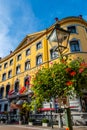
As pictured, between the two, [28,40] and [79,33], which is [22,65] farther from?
[79,33]

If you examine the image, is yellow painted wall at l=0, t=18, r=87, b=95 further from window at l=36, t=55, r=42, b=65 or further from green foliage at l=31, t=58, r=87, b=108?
green foliage at l=31, t=58, r=87, b=108

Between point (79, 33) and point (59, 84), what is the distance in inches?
759

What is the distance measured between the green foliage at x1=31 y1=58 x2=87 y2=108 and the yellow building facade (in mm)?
13524

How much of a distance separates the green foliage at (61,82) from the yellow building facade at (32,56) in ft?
44.4

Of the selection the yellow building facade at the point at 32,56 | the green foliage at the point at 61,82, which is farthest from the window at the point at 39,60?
the green foliage at the point at 61,82

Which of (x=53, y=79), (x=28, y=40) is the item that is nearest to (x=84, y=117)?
(x=53, y=79)

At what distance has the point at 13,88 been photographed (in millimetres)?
28672

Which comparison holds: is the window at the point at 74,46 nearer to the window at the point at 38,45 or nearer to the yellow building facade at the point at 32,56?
the yellow building facade at the point at 32,56

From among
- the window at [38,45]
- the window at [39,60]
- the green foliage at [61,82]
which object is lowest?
the green foliage at [61,82]

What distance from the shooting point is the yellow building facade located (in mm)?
22312

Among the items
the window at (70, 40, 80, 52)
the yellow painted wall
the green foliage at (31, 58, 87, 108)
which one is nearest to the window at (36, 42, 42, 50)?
the yellow painted wall

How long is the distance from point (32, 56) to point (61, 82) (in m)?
22.1

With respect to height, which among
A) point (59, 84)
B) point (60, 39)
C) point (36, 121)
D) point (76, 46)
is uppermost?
point (76, 46)

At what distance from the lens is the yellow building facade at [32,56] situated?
73.2ft
